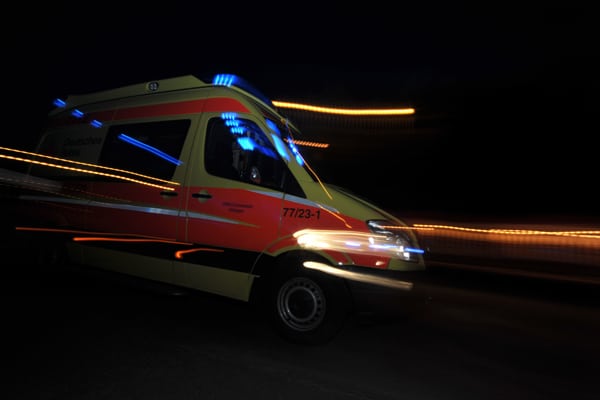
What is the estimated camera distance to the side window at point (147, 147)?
448cm

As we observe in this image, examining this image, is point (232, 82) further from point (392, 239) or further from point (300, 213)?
point (392, 239)

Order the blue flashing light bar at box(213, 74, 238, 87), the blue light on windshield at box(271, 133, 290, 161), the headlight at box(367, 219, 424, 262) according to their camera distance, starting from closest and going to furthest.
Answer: the headlight at box(367, 219, 424, 262), the blue light on windshield at box(271, 133, 290, 161), the blue flashing light bar at box(213, 74, 238, 87)

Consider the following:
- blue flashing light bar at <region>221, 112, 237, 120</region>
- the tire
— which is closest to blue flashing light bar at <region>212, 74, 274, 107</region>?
blue flashing light bar at <region>221, 112, 237, 120</region>

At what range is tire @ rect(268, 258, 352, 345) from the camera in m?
3.67

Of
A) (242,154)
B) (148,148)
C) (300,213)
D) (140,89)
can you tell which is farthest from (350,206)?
(140,89)

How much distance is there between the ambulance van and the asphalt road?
0.81 feet

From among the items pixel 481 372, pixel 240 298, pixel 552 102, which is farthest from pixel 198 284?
pixel 552 102

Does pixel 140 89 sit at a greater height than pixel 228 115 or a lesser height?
greater

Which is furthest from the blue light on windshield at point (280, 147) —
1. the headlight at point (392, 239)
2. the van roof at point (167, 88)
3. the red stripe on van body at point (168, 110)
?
the headlight at point (392, 239)

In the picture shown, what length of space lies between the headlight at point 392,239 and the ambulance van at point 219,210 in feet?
0.03

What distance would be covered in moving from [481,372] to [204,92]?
3.59 m

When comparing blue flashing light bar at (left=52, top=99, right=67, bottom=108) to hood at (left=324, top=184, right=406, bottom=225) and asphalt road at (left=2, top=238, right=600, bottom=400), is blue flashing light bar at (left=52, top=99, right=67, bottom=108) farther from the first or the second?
hood at (left=324, top=184, right=406, bottom=225)

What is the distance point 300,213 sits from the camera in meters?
3.76

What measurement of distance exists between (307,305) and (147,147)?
2463 mm
